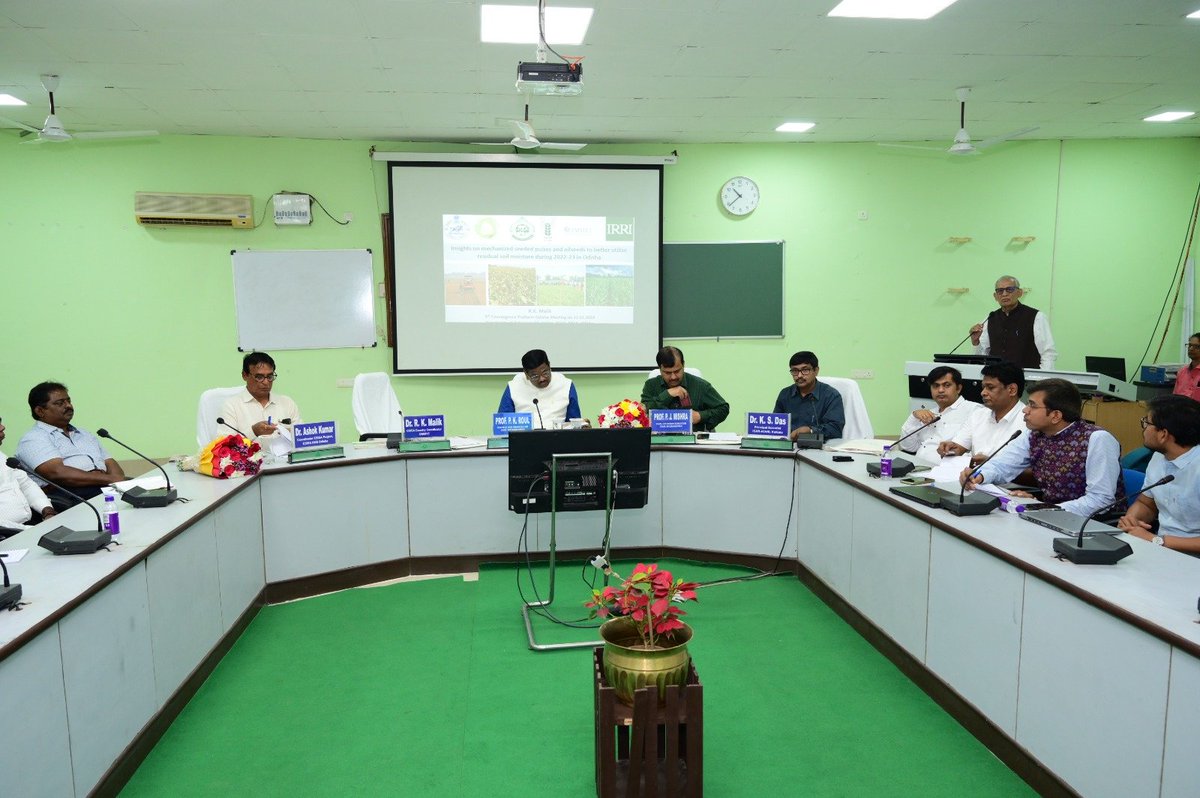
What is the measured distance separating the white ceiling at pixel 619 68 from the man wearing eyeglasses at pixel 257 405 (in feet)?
5.74

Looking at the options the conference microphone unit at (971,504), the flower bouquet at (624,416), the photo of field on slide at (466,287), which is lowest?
the conference microphone unit at (971,504)

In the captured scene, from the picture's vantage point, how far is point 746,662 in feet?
11.1

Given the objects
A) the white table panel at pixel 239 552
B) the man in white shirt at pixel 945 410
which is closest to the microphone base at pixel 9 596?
the white table panel at pixel 239 552

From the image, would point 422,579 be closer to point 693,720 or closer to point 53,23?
point 693,720

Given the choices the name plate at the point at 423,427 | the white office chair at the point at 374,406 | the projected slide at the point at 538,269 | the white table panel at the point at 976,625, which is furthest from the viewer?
the projected slide at the point at 538,269

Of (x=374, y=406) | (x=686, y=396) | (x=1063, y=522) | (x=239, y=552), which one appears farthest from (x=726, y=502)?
(x=239, y=552)

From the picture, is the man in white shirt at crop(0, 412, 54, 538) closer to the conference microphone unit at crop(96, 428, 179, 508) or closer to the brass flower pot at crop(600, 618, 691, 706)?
the conference microphone unit at crop(96, 428, 179, 508)

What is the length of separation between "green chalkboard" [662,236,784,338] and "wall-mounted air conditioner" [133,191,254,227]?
11.7 feet

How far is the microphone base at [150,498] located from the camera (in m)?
3.23

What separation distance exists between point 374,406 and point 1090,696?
439cm

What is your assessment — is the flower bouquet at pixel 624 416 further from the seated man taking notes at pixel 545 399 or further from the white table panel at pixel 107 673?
the white table panel at pixel 107 673

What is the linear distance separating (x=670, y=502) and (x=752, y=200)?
11.0 ft

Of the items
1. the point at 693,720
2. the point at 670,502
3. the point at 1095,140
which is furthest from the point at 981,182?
the point at 693,720

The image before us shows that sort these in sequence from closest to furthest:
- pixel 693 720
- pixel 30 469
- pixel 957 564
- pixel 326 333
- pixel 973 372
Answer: pixel 693 720
pixel 957 564
pixel 30 469
pixel 973 372
pixel 326 333
